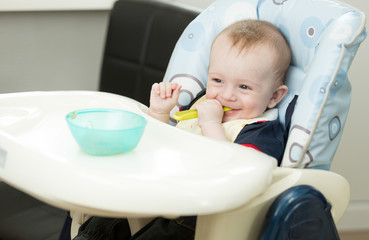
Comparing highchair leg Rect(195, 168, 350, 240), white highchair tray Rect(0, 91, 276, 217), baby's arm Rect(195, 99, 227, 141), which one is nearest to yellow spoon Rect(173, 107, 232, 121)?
baby's arm Rect(195, 99, 227, 141)

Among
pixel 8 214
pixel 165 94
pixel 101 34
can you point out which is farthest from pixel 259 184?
pixel 101 34

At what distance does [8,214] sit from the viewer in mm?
1496

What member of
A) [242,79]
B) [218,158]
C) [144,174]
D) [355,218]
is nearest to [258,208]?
[218,158]

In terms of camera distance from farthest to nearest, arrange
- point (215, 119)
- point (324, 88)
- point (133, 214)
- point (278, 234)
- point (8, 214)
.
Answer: point (8, 214)
point (215, 119)
point (324, 88)
point (278, 234)
point (133, 214)

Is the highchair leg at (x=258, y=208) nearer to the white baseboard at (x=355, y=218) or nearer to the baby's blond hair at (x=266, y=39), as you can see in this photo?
the baby's blond hair at (x=266, y=39)

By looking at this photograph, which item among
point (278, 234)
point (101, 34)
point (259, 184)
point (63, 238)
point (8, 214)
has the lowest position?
point (8, 214)

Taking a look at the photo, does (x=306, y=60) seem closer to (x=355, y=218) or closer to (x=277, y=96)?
(x=277, y=96)

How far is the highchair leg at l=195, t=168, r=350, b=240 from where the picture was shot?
0.82m

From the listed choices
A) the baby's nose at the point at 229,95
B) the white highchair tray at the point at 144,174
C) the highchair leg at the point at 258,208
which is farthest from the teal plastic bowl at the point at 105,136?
the baby's nose at the point at 229,95

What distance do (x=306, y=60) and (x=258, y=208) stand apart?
365 millimetres

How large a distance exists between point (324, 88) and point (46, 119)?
0.48m

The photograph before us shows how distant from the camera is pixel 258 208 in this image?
2.81 feet

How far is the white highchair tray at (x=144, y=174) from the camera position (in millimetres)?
697

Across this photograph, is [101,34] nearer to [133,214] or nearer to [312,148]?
[312,148]
